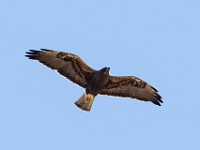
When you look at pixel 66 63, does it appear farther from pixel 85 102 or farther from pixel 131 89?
pixel 131 89

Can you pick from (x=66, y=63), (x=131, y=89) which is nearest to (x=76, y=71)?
(x=66, y=63)

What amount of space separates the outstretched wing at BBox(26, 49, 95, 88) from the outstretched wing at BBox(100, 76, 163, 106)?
84cm

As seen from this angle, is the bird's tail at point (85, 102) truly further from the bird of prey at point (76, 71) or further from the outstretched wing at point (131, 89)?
the outstretched wing at point (131, 89)

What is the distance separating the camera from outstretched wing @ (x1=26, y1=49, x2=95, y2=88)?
26141 mm

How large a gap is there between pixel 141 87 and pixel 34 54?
3.38 metres

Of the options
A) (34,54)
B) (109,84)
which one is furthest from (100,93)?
(34,54)

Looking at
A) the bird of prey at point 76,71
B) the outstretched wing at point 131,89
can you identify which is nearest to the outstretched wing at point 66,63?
the bird of prey at point 76,71

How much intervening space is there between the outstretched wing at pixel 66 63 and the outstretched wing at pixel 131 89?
2.76 ft

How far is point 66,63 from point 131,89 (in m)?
2.17

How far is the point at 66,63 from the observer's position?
26.2 m

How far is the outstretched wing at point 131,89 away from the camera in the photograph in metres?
26.7

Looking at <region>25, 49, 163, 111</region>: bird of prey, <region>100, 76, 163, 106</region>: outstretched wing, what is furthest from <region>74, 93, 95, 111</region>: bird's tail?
<region>100, 76, 163, 106</region>: outstretched wing

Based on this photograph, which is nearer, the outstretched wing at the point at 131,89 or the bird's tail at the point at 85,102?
the bird's tail at the point at 85,102

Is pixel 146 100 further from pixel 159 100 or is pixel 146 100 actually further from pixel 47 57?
pixel 47 57
